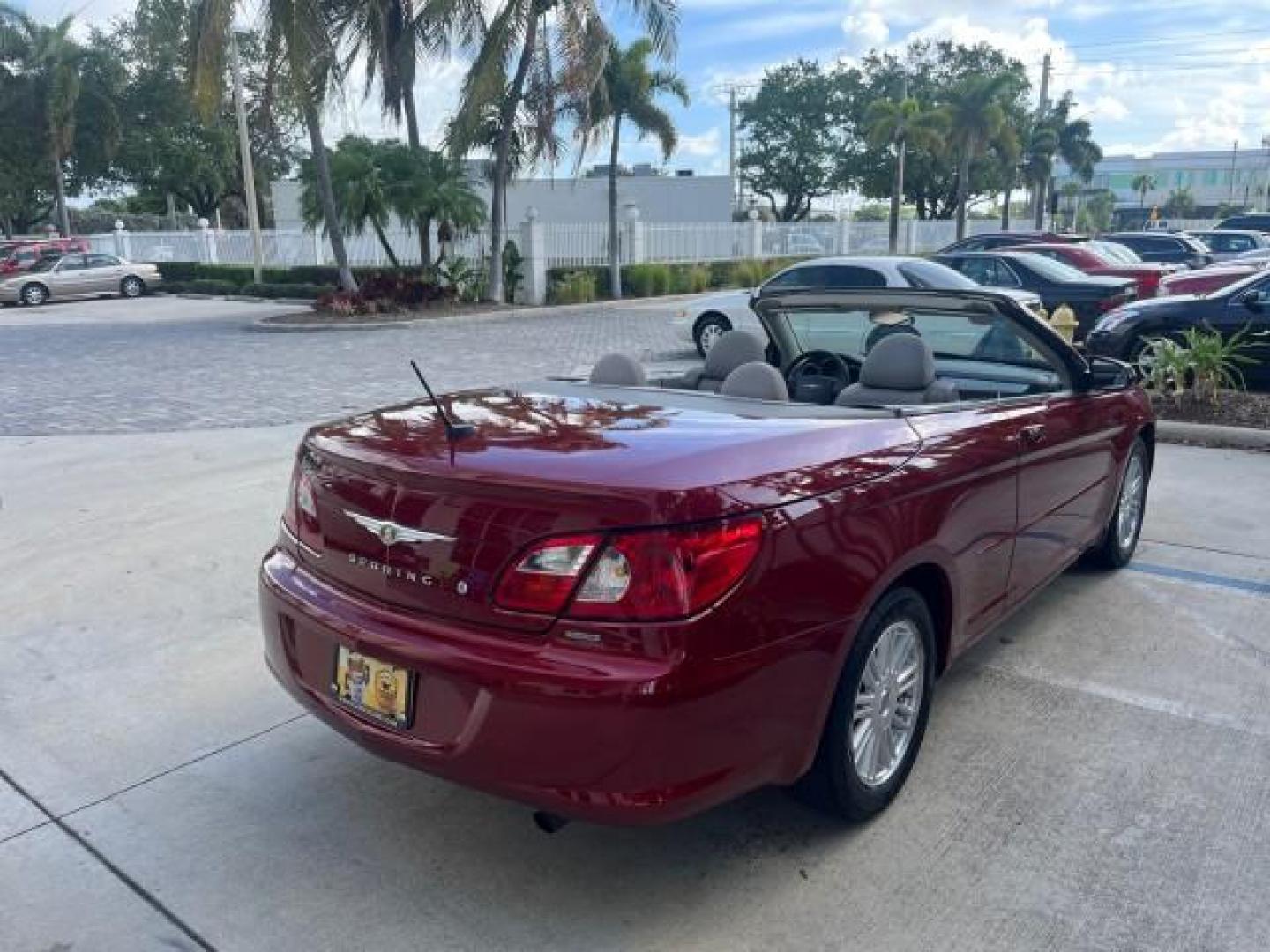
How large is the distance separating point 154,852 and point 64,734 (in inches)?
38.2

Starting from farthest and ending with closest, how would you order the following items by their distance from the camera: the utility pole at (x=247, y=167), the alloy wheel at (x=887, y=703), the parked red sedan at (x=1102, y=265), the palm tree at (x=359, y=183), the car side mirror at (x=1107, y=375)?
the utility pole at (x=247, y=167)
the palm tree at (x=359, y=183)
the parked red sedan at (x=1102, y=265)
the car side mirror at (x=1107, y=375)
the alloy wheel at (x=887, y=703)

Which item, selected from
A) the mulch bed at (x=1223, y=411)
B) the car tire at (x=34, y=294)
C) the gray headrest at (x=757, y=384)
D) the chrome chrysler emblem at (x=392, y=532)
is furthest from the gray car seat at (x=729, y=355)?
the car tire at (x=34, y=294)

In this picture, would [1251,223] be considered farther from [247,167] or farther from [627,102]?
[247,167]

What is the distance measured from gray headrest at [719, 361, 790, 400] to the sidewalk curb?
582cm

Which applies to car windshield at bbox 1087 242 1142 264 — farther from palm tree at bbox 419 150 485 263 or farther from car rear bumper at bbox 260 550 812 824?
car rear bumper at bbox 260 550 812 824

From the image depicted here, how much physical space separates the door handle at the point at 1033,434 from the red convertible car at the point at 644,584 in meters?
0.02

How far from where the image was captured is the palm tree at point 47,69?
3534 cm

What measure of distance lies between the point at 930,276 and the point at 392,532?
1048 cm

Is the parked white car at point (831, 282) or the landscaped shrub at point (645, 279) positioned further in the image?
the landscaped shrub at point (645, 279)

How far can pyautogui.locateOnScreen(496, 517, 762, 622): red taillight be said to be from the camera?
7.99 ft

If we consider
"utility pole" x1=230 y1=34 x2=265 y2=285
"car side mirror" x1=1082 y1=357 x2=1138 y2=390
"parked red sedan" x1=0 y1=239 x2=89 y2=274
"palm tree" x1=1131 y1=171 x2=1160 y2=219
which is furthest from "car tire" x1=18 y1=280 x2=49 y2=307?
"palm tree" x1=1131 y1=171 x2=1160 y2=219

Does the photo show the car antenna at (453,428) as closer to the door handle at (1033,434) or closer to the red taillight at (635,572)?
the red taillight at (635,572)

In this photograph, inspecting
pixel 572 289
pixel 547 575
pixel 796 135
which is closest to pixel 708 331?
pixel 572 289

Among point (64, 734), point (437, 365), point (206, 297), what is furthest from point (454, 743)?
point (206, 297)
